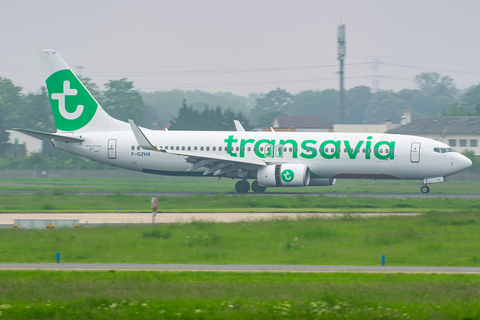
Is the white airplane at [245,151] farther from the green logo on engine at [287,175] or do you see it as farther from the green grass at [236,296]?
the green grass at [236,296]

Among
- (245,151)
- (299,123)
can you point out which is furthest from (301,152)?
(299,123)

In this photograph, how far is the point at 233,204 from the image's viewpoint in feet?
117

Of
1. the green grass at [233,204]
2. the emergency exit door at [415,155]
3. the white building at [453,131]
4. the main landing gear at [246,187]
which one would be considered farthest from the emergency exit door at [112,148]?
the white building at [453,131]

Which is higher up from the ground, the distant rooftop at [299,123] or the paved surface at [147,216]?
the distant rooftop at [299,123]

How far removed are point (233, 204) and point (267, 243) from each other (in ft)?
40.9

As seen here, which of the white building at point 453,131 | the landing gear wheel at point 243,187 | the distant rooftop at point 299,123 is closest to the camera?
the landing gear wheel at point 243,187

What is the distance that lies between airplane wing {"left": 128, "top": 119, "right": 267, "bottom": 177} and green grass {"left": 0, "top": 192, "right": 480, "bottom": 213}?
2721mm

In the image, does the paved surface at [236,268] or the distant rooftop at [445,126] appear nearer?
the paved surface at [236,268]

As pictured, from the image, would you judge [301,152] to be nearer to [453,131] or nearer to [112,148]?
[112,148]

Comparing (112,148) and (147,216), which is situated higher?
(112,148)

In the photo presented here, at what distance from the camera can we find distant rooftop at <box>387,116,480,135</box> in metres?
81.0

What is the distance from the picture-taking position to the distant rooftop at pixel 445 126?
81.0 metres

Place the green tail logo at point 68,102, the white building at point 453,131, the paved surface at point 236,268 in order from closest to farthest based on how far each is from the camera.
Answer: the paved surface at point 236,268
the green tail logo at point 68,102
the white building at point 453,131

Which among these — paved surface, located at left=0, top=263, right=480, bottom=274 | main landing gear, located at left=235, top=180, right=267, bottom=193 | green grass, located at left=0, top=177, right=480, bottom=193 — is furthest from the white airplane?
paved surface, located at left=0, top=263, right=480, bottom=274
